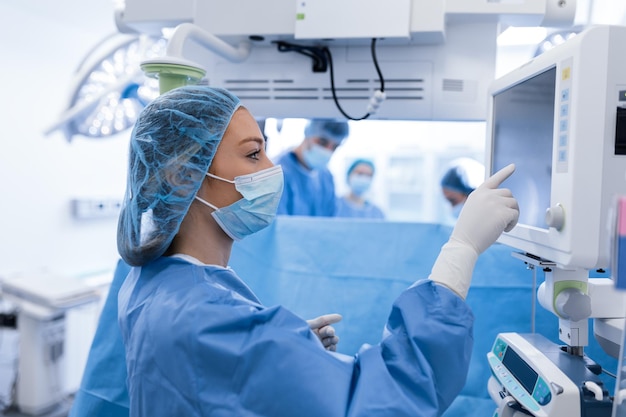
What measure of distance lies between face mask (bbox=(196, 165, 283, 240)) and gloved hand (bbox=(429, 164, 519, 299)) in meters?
0.37

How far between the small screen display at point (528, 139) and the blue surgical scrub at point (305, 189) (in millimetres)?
1543

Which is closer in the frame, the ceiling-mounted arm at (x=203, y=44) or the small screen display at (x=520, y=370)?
the small screen display at (x=520, y=370)

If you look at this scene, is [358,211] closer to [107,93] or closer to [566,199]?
[107,93]

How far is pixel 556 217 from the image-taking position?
87cm

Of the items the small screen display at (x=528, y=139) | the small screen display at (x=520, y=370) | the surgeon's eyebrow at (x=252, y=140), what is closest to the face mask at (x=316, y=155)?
the small screen display at (x=528, y=139)

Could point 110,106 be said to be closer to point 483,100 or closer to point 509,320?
point 483,100

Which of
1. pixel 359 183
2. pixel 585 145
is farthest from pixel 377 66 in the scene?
pixel 359 183

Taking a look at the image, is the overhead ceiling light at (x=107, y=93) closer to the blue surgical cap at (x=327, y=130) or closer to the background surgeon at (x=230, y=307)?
the blue surgical cap at (x=327, y=130)

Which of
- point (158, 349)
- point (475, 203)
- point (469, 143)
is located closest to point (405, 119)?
point (475, 203)

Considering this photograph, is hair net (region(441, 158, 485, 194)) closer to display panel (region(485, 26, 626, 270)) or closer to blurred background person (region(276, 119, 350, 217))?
blurred background person (region(276, 119, 350, 217))

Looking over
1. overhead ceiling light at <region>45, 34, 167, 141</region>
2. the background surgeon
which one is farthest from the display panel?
overhead ceiling light at <region>45, 34, 167, 141</region>

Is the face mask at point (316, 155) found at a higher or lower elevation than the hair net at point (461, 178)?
higher

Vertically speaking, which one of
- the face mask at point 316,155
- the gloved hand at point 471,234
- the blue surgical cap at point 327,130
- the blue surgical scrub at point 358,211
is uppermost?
the blue surgical cap at point 327,130

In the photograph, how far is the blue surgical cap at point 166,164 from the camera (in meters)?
1.02
